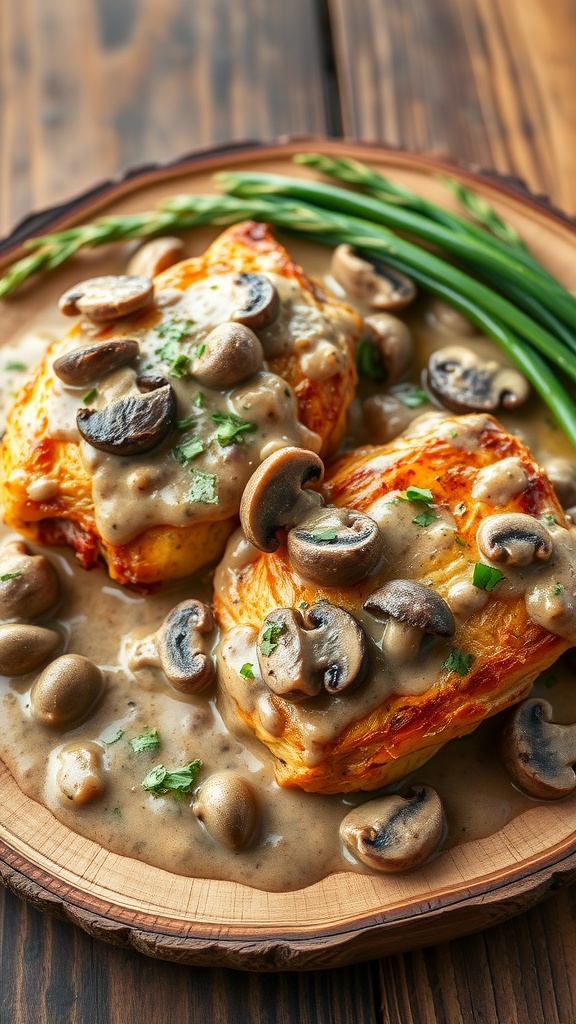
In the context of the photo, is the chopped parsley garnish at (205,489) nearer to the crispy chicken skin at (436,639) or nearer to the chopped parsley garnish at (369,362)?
the crispy chicken skin at (436,639)

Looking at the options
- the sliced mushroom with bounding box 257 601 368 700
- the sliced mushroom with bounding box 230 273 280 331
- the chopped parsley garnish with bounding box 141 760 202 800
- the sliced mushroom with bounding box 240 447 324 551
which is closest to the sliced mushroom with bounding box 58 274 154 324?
the sliced mushroom with bounding box 230 273 280 331

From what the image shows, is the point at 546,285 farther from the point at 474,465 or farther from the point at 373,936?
the point at 373,936

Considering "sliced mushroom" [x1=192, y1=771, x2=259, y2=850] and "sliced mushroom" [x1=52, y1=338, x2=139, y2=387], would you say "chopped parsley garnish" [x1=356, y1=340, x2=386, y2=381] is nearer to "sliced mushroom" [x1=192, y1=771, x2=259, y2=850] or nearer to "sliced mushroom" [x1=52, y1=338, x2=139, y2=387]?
"sliced mushroom" [x1=52, y1=338, x2=139, y2=387]

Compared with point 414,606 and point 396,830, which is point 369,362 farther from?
point 396,830

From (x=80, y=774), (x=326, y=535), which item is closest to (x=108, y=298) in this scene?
(x=326, y=535)

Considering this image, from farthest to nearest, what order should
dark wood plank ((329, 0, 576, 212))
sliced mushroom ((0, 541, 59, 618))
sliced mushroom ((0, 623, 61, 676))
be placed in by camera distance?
dark wood plank ((329, 0, 576, 212))
sliced mushroom ((0, 541, 59, 618))
sliced mushroom ((0, 623, 61, 676))
